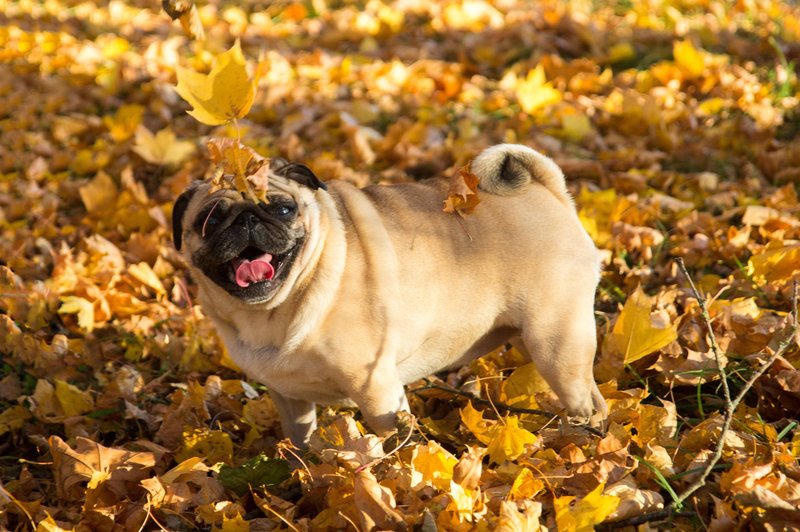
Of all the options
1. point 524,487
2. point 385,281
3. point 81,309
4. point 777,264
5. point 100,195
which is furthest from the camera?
point 100,195

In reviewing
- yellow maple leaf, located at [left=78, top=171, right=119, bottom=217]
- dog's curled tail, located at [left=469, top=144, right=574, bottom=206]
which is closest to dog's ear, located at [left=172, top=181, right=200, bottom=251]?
dog's curled tail, located at [left=469, top=144, right=574, bottom=206]

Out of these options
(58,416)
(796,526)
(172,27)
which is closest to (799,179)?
(796,526)

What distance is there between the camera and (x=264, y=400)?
3.40m

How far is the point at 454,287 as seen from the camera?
297 centimetres

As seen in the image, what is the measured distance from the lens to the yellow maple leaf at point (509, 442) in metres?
2.58

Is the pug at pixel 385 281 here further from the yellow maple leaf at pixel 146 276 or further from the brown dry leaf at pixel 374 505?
the yellow maple leaf at pixel 146 276

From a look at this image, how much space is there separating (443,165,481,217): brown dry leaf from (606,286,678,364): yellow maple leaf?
26.7 inches

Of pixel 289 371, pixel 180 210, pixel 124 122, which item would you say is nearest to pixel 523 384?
pixel 289 371

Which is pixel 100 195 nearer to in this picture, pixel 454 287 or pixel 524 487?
pixel 454 287

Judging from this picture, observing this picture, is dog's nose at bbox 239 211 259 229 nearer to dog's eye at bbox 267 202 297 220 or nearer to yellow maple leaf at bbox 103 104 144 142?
dog's eye at bbox 267 202 297 220

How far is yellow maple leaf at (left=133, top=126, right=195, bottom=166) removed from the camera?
5.44 meters

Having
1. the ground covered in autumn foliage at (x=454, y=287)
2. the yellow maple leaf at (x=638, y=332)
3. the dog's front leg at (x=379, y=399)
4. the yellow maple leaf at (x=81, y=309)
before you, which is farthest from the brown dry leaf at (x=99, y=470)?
the yellow maple leaf at (x=638, y=332)

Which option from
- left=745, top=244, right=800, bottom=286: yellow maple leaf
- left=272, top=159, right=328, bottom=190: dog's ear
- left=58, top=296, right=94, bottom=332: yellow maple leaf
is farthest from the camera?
left=58, top=296, right=94, bottom=332: yellow maple leaf

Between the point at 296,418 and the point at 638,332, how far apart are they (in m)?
1.26
